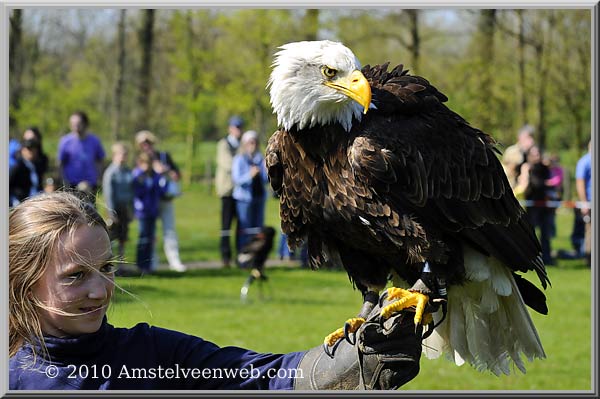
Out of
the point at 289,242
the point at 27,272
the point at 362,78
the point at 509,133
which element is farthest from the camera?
the point at 509,133

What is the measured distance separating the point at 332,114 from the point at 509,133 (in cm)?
1275

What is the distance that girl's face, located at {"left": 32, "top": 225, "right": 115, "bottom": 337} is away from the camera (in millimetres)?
2439

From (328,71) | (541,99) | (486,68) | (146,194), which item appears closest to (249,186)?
(146,194)

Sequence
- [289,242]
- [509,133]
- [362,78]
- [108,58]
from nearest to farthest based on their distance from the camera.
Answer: [362,78]
[289,242]
[509,133]
[108,58]

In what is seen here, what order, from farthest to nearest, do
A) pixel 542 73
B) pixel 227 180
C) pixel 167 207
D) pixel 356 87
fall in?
pixel 542 73
pixel 227 180
pixel 167 207
pixel 356 87

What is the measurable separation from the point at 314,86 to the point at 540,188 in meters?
8.93

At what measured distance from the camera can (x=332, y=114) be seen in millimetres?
3406

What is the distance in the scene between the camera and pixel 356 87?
318 cm

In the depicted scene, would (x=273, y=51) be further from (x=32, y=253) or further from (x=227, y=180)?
(x=32, y=253)

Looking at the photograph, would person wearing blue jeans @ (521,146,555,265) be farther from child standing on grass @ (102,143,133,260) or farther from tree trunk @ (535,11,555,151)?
child standing on grass @ (102,143,133,260)

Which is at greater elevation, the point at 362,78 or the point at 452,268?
the point at 362,78

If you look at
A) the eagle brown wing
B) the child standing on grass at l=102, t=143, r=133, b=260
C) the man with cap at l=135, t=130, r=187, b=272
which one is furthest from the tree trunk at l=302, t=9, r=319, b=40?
the eagle brown wing

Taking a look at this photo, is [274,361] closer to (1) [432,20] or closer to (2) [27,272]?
(2) [27,272]

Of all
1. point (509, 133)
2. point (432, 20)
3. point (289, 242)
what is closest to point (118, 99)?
point (432, 20)
